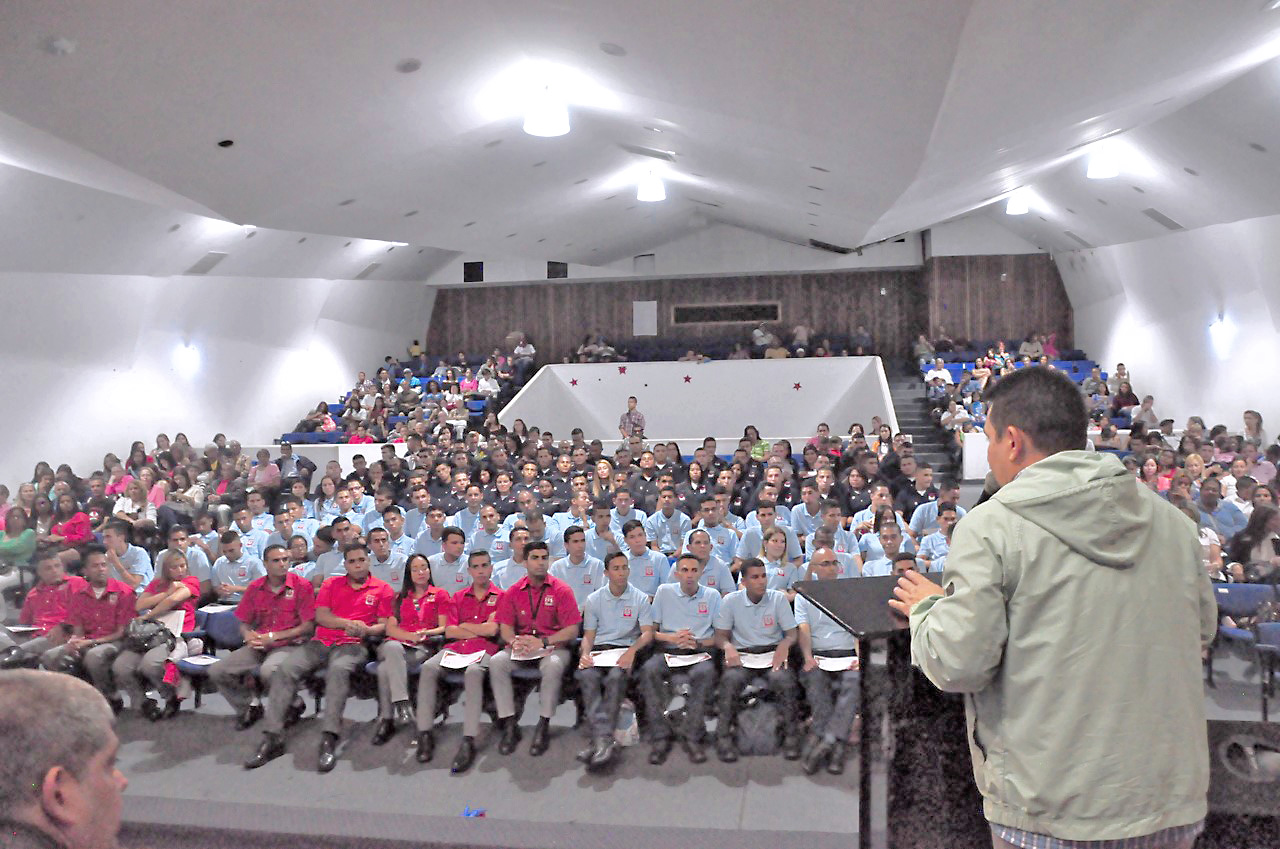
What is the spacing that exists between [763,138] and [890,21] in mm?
2947

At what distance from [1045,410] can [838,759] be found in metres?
2.99

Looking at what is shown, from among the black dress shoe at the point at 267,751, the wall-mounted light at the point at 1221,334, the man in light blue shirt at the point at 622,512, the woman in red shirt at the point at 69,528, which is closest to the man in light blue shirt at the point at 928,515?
the man in light blue shirt at the point at 622,512

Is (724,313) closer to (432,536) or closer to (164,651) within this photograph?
(432,536)

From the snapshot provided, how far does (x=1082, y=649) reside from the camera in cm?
126

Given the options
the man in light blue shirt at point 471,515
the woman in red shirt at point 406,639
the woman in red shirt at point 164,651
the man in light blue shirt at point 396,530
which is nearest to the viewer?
the woman in red shirt at point 406,639

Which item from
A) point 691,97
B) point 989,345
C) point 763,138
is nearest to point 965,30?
point 691,97

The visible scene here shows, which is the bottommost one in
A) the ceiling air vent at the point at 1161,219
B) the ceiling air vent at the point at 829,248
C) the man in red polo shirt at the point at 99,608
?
the man in red polo shirt at the point at 99,608

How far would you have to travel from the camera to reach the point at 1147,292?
41.3ft

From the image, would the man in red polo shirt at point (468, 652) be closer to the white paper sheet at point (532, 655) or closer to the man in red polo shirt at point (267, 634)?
the white paper sheet at point (532, 655)

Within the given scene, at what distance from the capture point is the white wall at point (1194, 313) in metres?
9.93

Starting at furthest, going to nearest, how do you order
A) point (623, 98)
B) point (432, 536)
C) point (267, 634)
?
point (623, 98) → point (432, 536) → point (267, 634)

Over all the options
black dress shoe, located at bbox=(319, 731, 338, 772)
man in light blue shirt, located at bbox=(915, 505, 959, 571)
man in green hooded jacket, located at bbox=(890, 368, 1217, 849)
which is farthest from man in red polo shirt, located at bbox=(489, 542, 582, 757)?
man in green hooded jacket, located at bbox=(890, 368, 1217, 849)

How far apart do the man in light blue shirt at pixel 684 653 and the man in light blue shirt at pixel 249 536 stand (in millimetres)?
3701

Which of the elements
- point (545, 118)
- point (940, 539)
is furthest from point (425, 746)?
point (545, 118)
